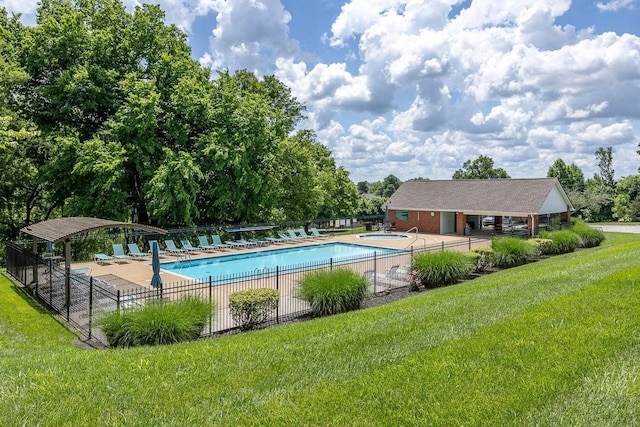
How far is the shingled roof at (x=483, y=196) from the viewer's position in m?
28.3

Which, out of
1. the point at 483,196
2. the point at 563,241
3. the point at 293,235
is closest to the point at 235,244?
the point at 293,235

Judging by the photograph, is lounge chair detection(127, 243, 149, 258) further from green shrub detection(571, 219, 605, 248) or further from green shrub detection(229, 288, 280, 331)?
green shrub detection(571, 219, 605, 248)

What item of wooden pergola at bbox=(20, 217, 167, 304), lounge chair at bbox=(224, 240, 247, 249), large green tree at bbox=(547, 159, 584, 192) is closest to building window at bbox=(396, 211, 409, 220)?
lounge chair at bbox=(224, 240, 247, 249)

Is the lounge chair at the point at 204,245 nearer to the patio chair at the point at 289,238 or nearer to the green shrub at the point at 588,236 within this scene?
the patio chair at the point at 289,238

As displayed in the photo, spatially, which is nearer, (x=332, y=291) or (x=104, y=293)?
(x=104, y=293)

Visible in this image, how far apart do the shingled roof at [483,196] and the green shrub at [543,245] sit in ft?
23.5

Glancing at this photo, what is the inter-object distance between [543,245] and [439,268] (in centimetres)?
936

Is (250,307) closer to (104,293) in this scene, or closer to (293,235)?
(104,293)

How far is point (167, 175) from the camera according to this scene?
20.9 m

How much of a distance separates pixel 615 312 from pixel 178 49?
25.7m

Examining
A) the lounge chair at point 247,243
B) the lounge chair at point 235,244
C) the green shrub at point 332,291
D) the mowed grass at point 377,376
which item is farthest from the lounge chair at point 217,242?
the mowed grass at point 377,376

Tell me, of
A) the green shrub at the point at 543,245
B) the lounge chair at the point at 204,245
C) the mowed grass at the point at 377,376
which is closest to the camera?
the mowed grass at the point at 377,376

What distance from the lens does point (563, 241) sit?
2075 centimetres

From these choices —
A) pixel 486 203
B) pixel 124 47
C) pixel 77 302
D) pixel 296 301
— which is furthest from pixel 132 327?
pixel 486 203
